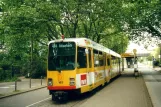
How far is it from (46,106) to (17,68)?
30.9 m

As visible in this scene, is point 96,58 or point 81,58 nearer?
point 81,58

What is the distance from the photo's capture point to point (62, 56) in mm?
14789

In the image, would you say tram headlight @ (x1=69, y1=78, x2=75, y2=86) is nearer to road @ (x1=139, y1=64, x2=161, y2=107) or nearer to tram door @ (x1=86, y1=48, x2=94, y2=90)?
tram door @ (x1=86, y1=48, x2=94, y2=90)

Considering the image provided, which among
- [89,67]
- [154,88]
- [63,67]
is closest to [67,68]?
[63,67]

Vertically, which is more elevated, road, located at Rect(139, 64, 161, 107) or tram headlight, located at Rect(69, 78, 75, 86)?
tram headlight, located at Rect(69, 78, 75, 86)

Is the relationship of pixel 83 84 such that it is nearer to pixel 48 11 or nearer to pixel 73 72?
pixel 73 72

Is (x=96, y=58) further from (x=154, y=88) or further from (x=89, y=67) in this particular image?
(x=154, y=88)

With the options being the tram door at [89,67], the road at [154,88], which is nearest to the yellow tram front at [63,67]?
the tram door at [89,67]

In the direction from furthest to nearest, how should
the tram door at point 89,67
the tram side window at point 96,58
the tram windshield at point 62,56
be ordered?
the tram side window at point 96,58 → the tram door at point 89,67 → the tram windshield at point 62,56

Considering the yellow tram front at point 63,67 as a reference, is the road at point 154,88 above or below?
below

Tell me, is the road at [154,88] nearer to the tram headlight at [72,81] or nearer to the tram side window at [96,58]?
the tram side window at [96,58]

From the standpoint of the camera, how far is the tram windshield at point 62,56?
14664 millimetres

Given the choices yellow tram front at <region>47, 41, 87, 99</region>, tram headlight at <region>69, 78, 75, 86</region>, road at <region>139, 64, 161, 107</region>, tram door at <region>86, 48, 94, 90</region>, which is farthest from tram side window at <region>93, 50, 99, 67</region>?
tram headlight at <region>69, 78, 75, 86</region>

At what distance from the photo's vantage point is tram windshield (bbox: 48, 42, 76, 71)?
14.7 meters
